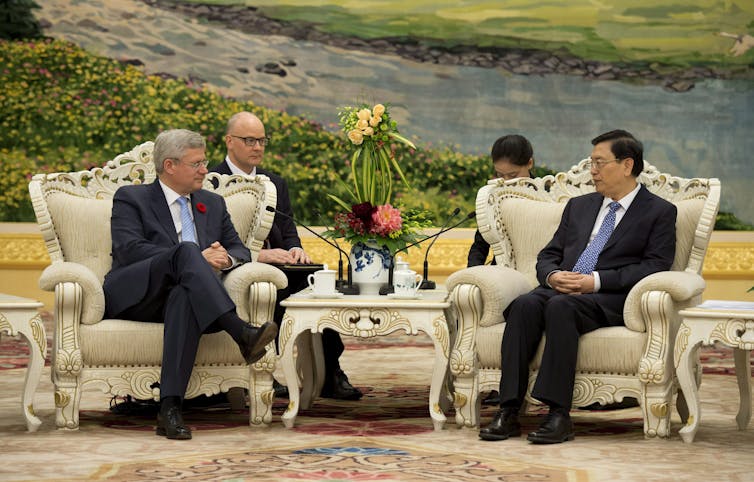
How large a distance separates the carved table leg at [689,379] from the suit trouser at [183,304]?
1822 mm

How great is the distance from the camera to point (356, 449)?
14.0 ft

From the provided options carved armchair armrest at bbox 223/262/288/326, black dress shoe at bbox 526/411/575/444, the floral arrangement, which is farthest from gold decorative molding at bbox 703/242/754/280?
carved armchair armrest at bbox 223/262/288/326

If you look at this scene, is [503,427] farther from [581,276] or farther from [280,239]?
[280,239]

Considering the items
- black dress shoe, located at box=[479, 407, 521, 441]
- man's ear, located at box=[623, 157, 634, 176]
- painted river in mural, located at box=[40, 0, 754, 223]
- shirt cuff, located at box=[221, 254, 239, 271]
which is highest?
painted river in mural, located at box=[40, 0, 754, 223]

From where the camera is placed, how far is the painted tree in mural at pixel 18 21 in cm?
1037

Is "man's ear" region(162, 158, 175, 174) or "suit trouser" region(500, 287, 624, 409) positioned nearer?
"suit trouser" region(500, 287, 624, 409)

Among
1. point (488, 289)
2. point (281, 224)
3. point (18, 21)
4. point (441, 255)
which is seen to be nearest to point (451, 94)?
point (441, 255)

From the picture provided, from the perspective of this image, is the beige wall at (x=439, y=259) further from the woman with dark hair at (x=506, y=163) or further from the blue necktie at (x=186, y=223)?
the blue necktie at (x=186, y=223)

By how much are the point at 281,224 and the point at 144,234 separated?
115 cm

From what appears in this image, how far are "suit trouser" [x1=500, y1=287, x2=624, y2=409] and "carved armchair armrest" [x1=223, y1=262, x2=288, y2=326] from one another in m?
1.00

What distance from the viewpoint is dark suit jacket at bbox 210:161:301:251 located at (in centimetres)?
601

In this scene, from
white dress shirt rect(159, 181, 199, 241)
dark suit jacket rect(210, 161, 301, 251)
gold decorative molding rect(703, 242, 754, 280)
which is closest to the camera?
white dress shirt rect(159, 181, 199, 241)

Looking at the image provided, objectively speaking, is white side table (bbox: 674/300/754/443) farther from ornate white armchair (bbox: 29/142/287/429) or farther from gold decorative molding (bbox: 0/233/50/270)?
gold decorative molding (bbox: 0/233/50/270)

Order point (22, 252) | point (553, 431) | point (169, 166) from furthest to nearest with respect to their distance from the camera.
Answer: point (22, 252) → point (169, 166) → point (553, 431)
